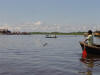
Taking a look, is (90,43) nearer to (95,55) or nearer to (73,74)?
(95,55)

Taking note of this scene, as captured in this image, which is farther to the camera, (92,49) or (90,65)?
(92,49)

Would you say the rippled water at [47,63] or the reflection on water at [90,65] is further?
the rippled water at [47,63]

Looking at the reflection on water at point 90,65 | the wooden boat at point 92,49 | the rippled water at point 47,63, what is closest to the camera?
the reflection on water at point 90,65

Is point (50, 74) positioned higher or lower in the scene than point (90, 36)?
lower

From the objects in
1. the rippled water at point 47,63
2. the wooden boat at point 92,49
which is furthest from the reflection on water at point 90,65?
the wooden boat at point 92,49

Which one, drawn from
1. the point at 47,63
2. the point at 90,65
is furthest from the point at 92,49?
the point at 47,63

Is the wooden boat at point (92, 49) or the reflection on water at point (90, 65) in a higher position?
the wooden boat at point (92, 49)

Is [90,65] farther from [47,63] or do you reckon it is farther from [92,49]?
[92,49]

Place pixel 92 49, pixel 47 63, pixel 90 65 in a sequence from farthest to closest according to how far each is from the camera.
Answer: pixel 92 49 < pixel 47 63 < pixel 90 65

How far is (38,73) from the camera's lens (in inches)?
404

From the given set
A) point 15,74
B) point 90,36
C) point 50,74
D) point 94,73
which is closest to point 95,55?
point 90,36

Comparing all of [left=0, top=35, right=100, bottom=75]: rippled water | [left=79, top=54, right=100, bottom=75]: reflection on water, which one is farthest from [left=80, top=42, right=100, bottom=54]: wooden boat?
[left=0, top=35, right=100, bottom=75]: rippled water

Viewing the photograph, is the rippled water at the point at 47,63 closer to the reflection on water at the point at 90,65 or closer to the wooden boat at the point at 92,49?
the reflection on water at the point at 90,65

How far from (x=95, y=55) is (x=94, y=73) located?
8548mm
